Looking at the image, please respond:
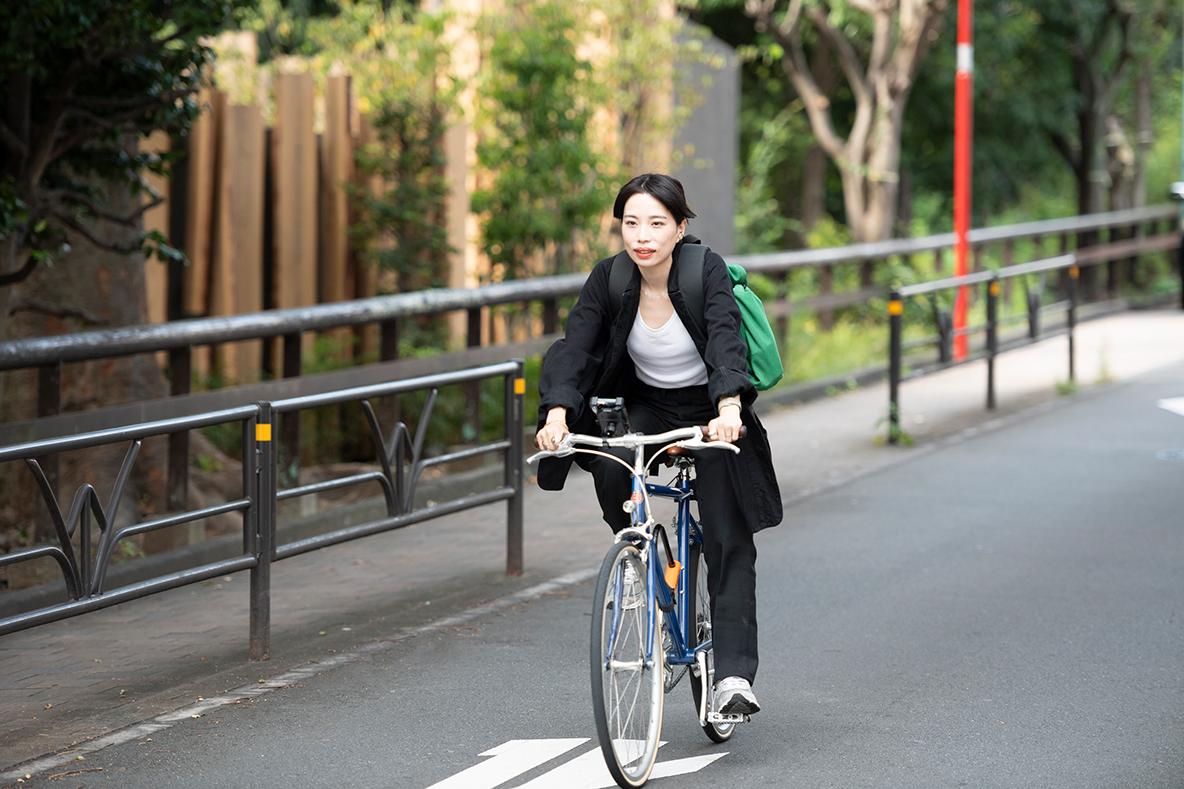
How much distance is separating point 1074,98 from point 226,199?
2050cm

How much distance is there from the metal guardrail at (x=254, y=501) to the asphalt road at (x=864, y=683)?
1.63ft

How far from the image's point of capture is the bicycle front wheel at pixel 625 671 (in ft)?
17.6

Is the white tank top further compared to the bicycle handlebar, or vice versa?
the white tank top

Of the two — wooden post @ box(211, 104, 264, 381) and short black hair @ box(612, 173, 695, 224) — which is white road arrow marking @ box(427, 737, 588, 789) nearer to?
short black hair @ box(612, 173, 695, 224)

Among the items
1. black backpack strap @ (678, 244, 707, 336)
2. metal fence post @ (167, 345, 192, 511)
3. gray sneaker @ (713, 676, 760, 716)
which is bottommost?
gray sneaker @ (713, 676, 760, 716)

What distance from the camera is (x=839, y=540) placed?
391 inches

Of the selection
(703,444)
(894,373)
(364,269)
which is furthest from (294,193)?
(703,444)

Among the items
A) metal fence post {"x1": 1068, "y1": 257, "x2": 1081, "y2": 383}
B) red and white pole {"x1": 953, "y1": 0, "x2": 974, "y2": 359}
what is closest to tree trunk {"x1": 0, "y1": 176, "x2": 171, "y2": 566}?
metal fence post {"x1": 1068, "y1": 257, "x2": 1081, "y2": 383}

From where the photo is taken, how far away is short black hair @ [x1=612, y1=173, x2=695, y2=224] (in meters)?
5.92

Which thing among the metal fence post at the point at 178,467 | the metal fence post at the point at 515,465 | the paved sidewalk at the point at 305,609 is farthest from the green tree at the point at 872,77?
the metal fence post at the point at 178,467

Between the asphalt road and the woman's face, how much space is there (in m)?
1.63

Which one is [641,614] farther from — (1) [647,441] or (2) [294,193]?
(2) [294,193]

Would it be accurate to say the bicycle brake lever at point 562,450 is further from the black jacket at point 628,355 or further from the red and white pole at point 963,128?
the red and white pole at point 963,128

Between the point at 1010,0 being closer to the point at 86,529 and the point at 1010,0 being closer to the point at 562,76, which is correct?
the point at 562,76
